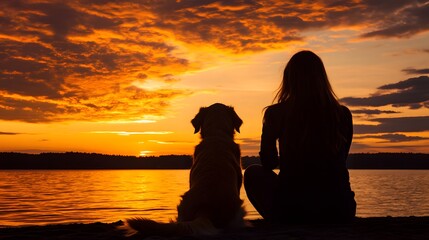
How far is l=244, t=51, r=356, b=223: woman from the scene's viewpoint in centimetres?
586

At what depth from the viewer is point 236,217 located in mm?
6578

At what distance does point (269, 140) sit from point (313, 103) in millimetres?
782

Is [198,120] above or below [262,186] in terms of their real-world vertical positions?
above

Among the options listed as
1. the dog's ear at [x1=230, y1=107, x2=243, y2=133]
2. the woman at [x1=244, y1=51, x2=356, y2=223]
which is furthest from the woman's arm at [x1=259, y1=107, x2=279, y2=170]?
the dog's ear at [x1=230, y1=107, x2=243, y2=133]

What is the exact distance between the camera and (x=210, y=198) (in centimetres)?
654

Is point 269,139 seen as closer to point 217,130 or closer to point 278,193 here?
point 278,193

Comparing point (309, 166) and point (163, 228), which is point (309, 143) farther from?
point (163, 228)

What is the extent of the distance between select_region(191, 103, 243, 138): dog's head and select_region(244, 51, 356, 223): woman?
247 cm

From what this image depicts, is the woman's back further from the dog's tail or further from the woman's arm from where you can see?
the dog's tail

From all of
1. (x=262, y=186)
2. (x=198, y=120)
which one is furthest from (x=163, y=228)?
(x=198, y=120)

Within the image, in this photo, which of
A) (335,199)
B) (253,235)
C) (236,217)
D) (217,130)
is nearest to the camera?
(253,235)

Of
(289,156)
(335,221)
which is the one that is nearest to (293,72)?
(289,156)

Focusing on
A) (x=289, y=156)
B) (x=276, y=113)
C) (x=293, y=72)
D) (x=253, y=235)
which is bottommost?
(x=253, y=235)

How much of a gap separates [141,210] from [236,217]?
23025 mm
